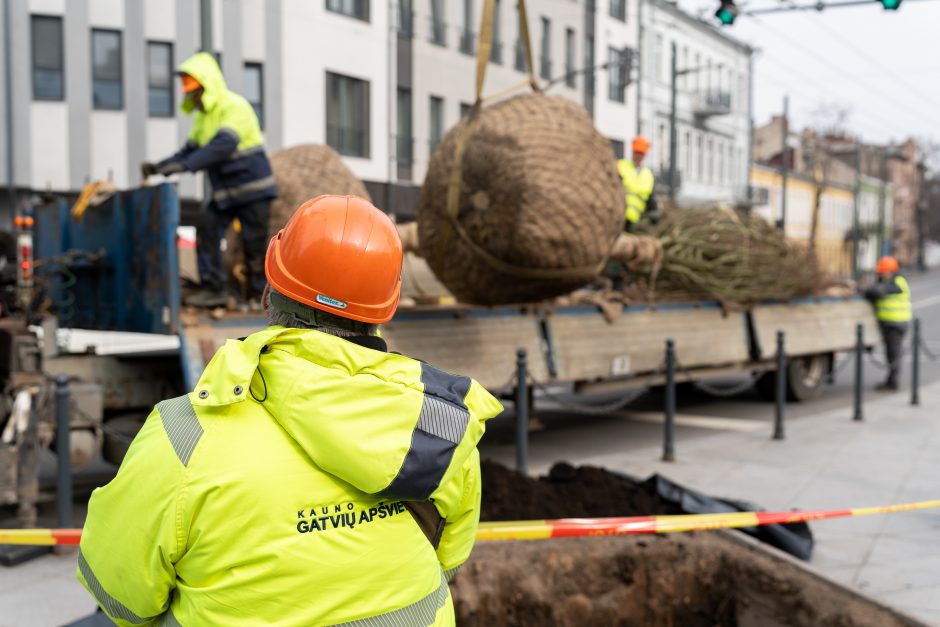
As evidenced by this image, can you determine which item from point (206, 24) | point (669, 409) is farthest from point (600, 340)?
point (206, 24)

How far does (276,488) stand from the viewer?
1649 millimetres

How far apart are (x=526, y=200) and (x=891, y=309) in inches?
396

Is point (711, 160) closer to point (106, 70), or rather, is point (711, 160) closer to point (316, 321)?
point (106, 70)

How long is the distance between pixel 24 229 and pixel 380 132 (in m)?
17.6

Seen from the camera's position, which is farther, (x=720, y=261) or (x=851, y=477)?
(x=720, y=261)

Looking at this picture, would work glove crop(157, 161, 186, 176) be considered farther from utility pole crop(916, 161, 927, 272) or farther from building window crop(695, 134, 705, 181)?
utility pole crop(916, 161, 927, 272)

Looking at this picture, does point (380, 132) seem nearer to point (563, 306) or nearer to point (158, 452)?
point (563, 306)

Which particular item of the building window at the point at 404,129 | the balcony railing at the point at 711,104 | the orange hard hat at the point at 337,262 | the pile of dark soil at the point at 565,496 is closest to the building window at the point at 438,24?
the building window at the point at 404,129

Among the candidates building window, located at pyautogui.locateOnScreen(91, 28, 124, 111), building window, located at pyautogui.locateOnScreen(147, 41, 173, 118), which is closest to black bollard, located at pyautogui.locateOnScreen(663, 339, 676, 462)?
building window, located at pyautogui.locateOnScreen(147, 41, 173, 118)

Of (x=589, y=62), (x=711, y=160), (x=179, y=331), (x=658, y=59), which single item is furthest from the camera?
(x=711, y=160)

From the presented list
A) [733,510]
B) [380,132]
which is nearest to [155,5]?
[380,132]

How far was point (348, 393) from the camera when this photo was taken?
5.46ft

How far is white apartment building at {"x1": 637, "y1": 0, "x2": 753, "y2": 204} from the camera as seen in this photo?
40656 mm

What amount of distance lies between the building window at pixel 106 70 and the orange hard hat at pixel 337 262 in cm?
2124
